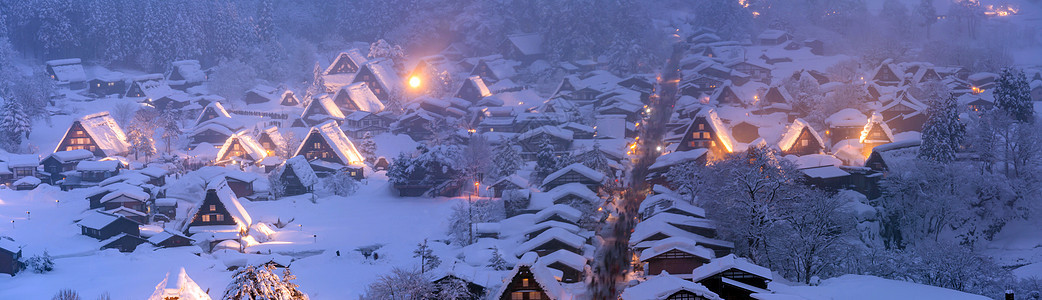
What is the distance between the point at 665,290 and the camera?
2553 centimetres

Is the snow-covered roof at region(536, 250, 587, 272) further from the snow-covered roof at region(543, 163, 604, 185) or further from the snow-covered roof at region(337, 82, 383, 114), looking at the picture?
the snow-covered roof at region(337, 82, 383, 114)

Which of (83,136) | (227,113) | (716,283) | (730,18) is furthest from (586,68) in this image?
(716,283)

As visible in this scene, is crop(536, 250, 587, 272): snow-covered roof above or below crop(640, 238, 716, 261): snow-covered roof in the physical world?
below

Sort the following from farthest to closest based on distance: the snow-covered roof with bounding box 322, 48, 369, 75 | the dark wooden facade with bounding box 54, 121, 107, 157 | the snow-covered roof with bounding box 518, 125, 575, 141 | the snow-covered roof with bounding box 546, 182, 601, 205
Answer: the snow-covered roof with bounding box 322, 48, 369, 75 → the dark wooden facade with bounding box 54, 121, 107, 157 → the snow-covered roof with bounding box 518, 125, 575, 141 → the snow-covered roof with bounding box 546, 182, 601, 205

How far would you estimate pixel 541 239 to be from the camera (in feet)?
112

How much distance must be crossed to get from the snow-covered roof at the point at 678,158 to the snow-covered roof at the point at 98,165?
2561 centimetres

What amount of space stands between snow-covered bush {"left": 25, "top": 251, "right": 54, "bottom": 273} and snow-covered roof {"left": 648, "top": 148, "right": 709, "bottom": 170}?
24.2 m

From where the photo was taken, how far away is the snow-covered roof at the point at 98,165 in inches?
1906

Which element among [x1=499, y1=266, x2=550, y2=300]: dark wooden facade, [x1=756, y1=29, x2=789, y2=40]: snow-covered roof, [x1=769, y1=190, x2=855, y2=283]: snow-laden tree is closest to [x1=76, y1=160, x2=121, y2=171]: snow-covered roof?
[x1=499, y1=266, x2=550, y2=300]: dark wooden facade

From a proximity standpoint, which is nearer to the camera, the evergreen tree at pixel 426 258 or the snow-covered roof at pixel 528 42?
the evergreen tree at pixel 426 258

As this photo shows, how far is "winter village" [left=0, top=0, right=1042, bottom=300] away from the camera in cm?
3200

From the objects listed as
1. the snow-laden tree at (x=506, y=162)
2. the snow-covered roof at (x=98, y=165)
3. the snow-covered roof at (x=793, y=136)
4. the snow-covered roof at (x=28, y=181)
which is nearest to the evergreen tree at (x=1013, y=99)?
the snow-covered roof at (x=793, y=136)

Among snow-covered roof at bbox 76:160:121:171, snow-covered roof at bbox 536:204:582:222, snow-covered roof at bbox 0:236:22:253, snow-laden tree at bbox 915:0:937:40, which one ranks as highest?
snow-laden tree at bbox 915:0:937:40

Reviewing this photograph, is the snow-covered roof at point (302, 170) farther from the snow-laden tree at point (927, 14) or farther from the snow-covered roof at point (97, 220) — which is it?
the snow-laden tree at point (927, 14)
